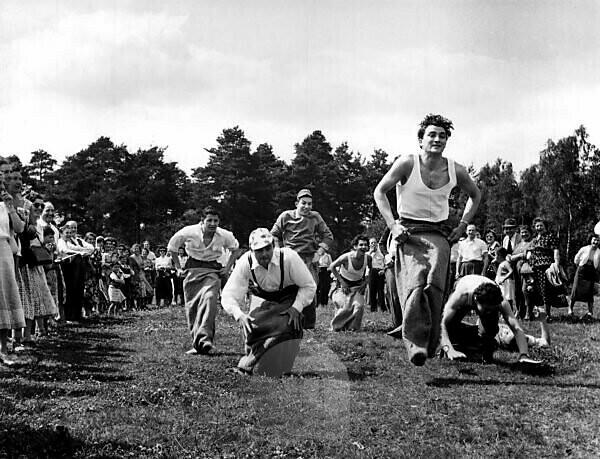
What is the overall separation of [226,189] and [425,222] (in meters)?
67.1

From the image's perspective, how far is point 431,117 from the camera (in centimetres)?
789

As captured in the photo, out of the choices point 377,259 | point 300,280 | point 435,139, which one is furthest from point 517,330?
point 377,259

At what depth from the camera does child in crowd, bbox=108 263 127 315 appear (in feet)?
60.6

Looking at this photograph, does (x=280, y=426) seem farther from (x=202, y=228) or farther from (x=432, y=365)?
(x=202, y=228)

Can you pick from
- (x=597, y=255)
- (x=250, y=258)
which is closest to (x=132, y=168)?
(x=597, y=255)

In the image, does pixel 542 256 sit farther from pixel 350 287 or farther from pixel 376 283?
pixel 376 283

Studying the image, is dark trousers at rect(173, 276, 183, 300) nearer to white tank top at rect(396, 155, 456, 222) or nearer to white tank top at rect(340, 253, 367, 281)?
white tank top at rect(340, 253, 367, 281)

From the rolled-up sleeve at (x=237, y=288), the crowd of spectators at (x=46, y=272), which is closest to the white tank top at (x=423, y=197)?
the rolled-up sleeve at (x=237, y=288)

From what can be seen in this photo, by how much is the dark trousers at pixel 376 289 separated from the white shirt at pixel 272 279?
1205 centimetres

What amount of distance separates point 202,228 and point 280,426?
5.36 metres

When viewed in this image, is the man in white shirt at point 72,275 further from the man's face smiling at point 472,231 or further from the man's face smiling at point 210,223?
the man's face smiling at point 472,231

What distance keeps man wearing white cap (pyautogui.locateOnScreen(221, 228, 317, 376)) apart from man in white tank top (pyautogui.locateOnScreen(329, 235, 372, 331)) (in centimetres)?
516

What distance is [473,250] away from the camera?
17.1 metres

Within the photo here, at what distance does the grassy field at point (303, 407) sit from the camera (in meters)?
4.89
